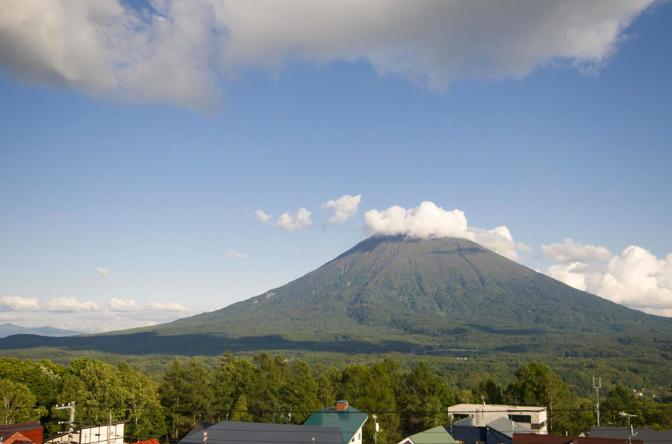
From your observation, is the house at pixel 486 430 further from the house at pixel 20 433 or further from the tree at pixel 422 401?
the house at pixel 20 433

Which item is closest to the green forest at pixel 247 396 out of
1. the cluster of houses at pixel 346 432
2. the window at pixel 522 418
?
the window at pixel 522 418

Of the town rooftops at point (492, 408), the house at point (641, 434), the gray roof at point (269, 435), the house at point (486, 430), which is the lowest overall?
the house at point (486, 430)

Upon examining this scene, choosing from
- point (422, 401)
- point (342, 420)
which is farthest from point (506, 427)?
point (342, 420)

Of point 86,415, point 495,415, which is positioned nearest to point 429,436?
point 495,415

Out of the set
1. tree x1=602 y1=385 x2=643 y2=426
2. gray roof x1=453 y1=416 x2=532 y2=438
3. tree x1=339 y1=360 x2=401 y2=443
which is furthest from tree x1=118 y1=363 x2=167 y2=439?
tree x1=602 y1=385 x2=643 y2=426

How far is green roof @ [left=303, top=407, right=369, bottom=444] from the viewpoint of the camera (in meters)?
36.6

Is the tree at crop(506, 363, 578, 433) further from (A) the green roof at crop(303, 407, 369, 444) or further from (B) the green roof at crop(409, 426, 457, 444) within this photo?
(A) the green roof at crop(303, 407, 369, 444)

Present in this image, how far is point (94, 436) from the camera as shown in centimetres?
3966

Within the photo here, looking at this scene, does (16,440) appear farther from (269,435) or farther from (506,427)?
(506,427)

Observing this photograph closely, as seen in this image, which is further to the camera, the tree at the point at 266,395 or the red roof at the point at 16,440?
the tree at the point at 266,395

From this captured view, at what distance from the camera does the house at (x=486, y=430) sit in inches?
1738

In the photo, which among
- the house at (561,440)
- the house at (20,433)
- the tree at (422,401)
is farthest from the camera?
the tree at (422,401)

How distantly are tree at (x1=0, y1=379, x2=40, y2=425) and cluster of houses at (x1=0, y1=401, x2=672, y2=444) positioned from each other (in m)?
3.12

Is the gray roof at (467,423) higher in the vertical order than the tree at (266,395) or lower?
lower
